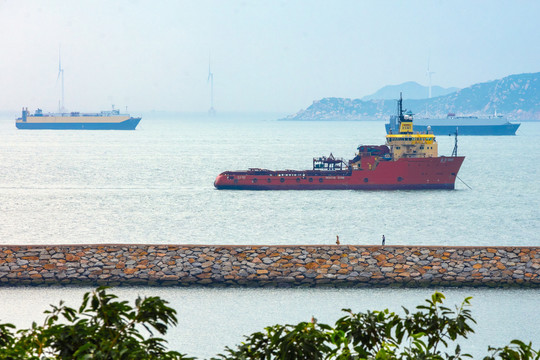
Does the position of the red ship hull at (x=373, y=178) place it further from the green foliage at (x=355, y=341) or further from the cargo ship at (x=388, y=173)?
the green foliage at (x=355, y=341)

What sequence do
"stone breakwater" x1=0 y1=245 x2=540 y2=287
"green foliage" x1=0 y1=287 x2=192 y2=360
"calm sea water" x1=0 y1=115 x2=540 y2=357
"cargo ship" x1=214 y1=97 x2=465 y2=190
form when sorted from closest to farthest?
1. "green foliage" x1=0 y1=287 x2=192 y2=360
2. "calm sea water" x1=0 y1=115 x2=540 y2=357
3. "stone breakwater" x1=0 y1=245 x2=540 y2=287
4. "cargo ship" x1=214 y1=97 x2=465 y2=190

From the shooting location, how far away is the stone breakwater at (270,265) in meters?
25.4

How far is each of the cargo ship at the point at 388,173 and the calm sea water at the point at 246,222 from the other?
38.7 inches

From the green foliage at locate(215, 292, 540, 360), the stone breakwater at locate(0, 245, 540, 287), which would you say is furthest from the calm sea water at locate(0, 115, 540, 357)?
the green foliage at locate(215, 292, 540, 360)

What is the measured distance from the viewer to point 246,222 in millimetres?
46719

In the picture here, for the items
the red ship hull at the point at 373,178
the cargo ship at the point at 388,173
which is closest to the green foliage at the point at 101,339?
the cargo ship at the point at 388,173

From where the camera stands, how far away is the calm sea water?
22.7m

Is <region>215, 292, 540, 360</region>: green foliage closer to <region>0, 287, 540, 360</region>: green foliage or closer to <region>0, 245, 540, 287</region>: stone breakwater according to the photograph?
<region>0, 287, 540, 360</region>: green foliage

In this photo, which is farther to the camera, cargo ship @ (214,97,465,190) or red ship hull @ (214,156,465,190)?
red ship hull @ (214,156,465,190)

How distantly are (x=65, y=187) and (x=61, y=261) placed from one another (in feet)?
147

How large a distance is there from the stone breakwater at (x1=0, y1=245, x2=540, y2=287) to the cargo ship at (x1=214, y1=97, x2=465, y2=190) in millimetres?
36418

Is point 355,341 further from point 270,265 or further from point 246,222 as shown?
point 246,222

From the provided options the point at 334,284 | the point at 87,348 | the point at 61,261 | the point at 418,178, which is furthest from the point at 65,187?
the point at 87,348

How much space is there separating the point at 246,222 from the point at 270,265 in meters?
20.8
